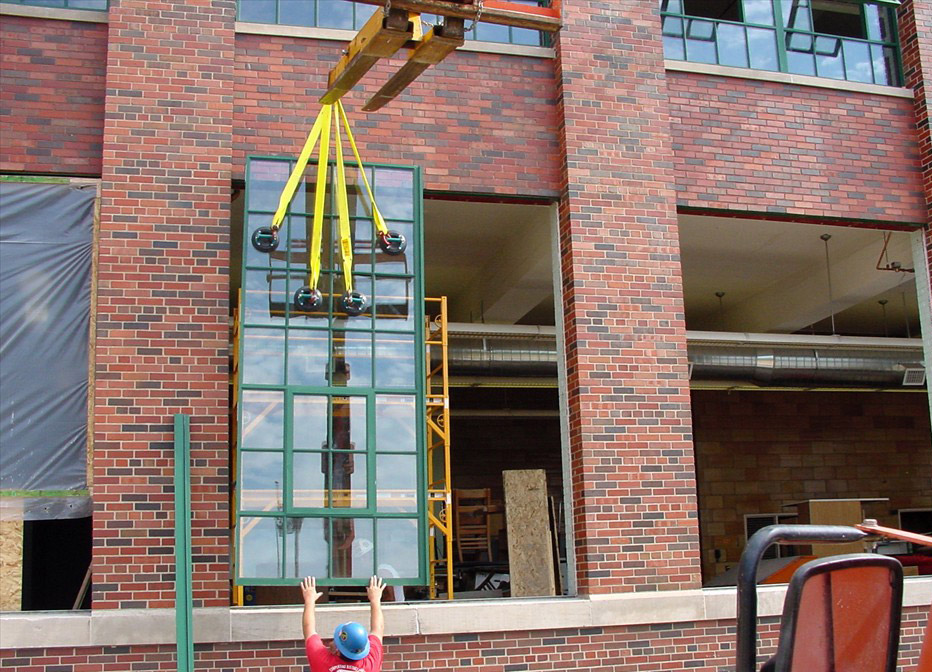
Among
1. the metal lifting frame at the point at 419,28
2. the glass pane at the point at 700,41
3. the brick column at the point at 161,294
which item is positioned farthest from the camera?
the glass pane at the point at 700,41

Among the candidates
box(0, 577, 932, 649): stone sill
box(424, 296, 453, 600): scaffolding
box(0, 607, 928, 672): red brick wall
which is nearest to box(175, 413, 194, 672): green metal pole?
box(0, 577, 932, 649): stone sill

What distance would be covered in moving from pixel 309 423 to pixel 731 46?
6750mm

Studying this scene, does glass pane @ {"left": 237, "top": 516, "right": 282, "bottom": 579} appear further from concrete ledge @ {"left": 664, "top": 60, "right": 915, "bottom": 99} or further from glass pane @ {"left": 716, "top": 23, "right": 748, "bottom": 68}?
glass pane @ {"left": 716, "top": 23, "right": 748, "bottom": 68}

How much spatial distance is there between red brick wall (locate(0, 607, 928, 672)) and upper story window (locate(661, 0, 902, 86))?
20.9 ft

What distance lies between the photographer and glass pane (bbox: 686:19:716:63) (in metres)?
12.2

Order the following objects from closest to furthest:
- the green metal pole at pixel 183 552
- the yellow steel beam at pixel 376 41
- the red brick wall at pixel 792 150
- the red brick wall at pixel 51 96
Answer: the yellow steel beam at pixel 376 41 < the green metal pole at pixel 183 552 < the red brick wall at pixel 51 96 < the red brick wall at pixel 792 150

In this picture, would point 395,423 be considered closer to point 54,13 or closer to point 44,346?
point 44,346

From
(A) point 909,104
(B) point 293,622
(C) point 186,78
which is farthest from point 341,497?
(A) point 909,104

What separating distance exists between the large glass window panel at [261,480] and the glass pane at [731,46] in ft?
22.8

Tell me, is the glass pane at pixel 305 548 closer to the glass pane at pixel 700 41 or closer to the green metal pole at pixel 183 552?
the green metal pole at pixel 183 552

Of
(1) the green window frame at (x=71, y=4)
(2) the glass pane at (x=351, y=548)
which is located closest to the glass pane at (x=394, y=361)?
(2) the glass pane at (x=351, y=548)

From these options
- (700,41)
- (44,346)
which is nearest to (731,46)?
(700,41)

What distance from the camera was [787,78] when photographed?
12.2m

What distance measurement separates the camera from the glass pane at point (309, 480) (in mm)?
9656
